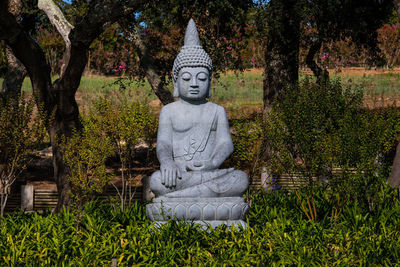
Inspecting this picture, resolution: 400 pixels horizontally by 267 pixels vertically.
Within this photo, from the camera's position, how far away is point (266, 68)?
12.2 m

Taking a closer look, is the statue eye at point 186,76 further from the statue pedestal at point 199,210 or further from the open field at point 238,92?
the open field at point 238,92

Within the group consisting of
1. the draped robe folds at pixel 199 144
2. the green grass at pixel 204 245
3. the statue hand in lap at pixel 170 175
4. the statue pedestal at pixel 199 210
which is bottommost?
the green grass at pixel 204 245

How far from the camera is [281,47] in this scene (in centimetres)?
1192

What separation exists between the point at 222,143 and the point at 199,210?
1.08 m

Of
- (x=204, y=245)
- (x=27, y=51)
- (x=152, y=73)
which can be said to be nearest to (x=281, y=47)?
(x=152, y=73)

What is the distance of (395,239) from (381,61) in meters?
9.25

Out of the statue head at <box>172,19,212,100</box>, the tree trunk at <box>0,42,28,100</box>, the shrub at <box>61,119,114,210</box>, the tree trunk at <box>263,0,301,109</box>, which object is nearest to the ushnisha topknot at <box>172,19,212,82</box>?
the statue head at <box>172,19,212,100</box>

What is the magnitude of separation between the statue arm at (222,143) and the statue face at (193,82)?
0.39 m

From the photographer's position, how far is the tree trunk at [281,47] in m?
11.5

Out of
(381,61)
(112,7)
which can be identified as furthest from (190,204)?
(381,61)

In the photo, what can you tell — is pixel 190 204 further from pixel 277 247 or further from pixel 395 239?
pixel 395 239

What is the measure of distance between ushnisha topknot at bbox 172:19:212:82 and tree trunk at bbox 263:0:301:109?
15.9ft

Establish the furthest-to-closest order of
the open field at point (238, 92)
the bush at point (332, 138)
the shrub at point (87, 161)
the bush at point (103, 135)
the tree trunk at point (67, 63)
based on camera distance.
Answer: the open field at point (238, 92) < the tree trunk at point (67, 63) < the bush at point (103, 135) < the shrub at point (87, 161) < the bush at point (332, 138)

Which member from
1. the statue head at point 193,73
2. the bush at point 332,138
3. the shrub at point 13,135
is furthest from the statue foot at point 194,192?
the shrub at point 13,135
